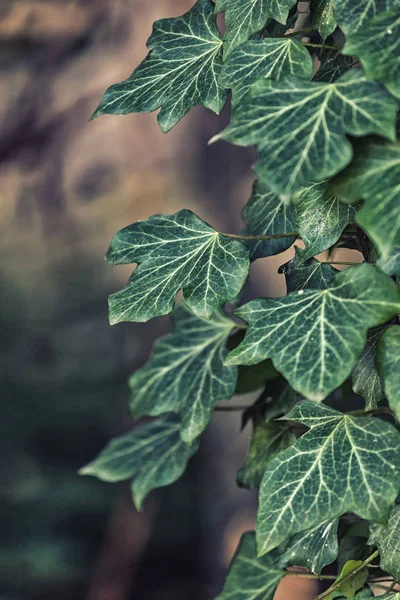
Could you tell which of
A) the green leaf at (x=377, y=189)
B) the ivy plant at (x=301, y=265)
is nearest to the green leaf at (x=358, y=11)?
the ivy plant at (x=301, y=265)

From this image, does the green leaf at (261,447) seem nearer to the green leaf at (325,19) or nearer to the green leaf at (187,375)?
the green leaf at (187,375)

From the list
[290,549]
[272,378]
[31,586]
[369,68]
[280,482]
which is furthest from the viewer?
[31,586]

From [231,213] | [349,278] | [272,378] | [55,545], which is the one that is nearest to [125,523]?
[55,545]

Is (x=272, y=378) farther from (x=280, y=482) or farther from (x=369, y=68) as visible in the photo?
(x=369, y=68)

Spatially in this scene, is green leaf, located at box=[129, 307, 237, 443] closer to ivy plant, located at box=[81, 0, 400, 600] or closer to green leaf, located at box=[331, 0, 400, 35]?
ivy plant, located at box=[81, 0, 400, 600]

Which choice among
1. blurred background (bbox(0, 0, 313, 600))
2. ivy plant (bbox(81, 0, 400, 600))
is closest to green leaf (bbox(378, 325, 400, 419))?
ivy plant (bbox(81, 0, 400, 600))

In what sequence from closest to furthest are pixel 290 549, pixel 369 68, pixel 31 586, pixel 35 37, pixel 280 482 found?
pixel 369 68 < pixel 280 482 < pixel 290 549 < pixel 35 37 < pixel 31 586
